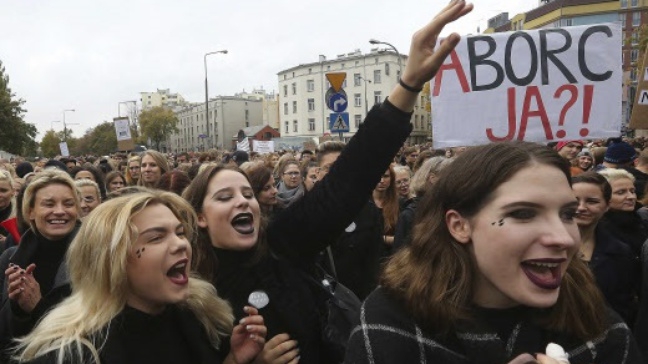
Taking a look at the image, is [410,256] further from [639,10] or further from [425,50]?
[639,10]

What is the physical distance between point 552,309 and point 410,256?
48cm

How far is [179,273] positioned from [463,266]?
1147mm

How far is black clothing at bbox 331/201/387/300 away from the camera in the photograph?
13.6 feet

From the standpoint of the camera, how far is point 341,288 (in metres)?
2.67

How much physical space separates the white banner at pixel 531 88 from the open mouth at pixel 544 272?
227cm

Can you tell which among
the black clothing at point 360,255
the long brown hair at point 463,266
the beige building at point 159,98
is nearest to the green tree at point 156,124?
the beige building at point 159,98

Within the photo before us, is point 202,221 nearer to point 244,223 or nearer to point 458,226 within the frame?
point 244,223

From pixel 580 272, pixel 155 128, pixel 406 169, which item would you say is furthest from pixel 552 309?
pixel 155 128

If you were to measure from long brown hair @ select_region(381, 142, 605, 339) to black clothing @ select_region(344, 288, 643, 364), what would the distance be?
0.03 metres

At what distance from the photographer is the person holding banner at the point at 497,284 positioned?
1.55 meters

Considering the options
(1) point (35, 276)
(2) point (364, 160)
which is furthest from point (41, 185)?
(2) point (364, 160)

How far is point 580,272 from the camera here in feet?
5.92

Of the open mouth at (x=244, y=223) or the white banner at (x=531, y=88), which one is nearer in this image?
the open mouth at (x=244, y=223)

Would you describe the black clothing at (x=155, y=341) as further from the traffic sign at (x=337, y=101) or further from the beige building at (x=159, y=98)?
the beige building at (x=159, y=98)
